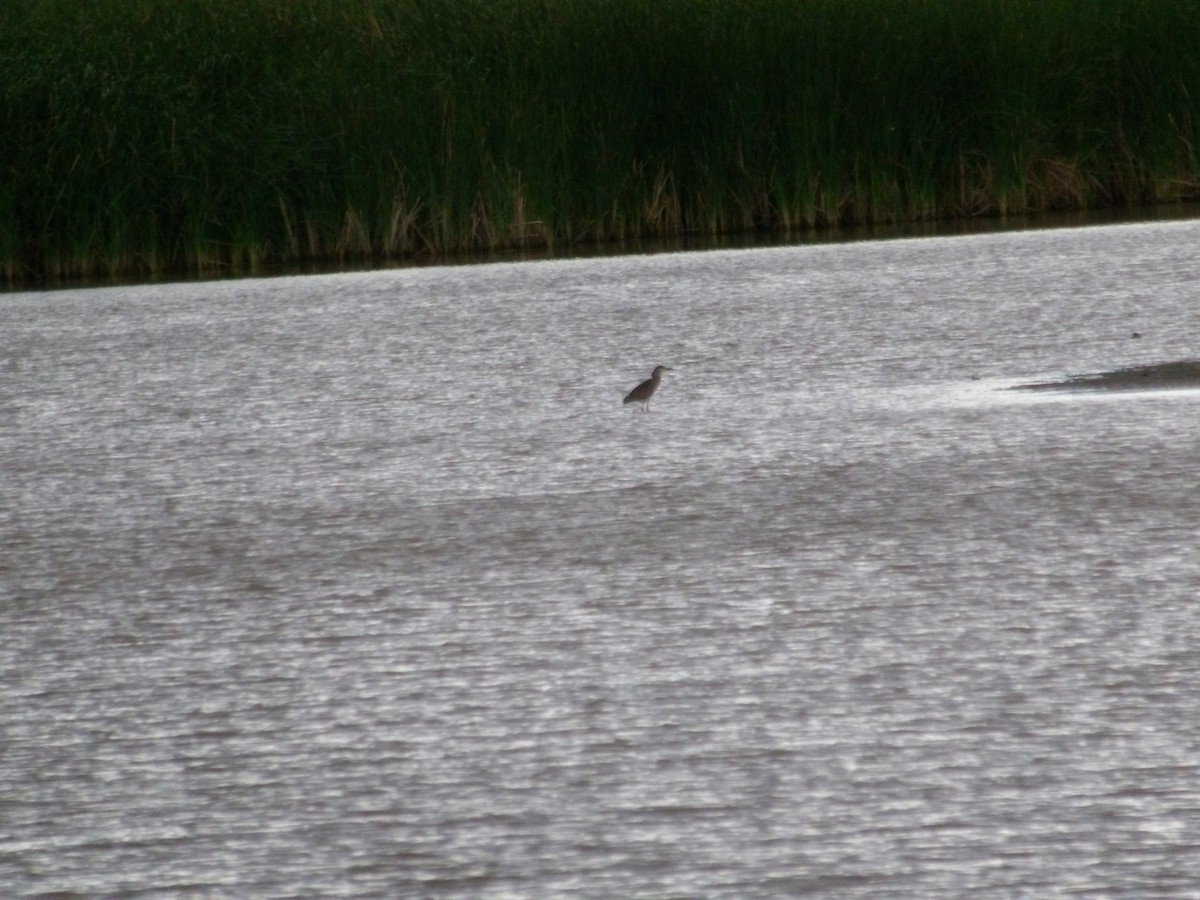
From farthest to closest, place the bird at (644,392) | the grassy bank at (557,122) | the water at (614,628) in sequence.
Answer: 1. the grassy bank at (557,122)
2. the bird at (644,392)
3. the water at (614,628)

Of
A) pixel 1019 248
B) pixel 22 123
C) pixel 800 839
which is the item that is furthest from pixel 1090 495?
pixel 22 123

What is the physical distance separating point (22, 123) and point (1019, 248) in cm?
663

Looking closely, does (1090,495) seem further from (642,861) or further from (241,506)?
(642,861)

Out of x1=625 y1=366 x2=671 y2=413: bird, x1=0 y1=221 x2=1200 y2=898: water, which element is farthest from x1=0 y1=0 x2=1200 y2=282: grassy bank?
x1=625 y1=366 x2=671 y2=413: bird

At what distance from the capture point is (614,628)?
3643mm

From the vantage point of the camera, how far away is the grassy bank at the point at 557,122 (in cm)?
1422

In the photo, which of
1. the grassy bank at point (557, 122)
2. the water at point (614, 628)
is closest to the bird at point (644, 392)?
the water at point (614, 628)

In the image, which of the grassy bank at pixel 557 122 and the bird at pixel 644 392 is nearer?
the bird at pixel 644 392

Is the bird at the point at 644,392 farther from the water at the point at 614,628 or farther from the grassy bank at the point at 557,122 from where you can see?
the grassy bank at the point at 557,122

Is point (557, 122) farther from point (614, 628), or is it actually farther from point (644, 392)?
point (614, 628)

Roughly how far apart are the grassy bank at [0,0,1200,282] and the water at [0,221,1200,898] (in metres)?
6.51

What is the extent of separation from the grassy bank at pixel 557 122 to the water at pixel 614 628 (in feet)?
21.3

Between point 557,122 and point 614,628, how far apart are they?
36.5ft

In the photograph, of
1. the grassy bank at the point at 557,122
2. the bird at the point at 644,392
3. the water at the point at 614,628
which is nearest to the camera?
the water at the point at 614,628
